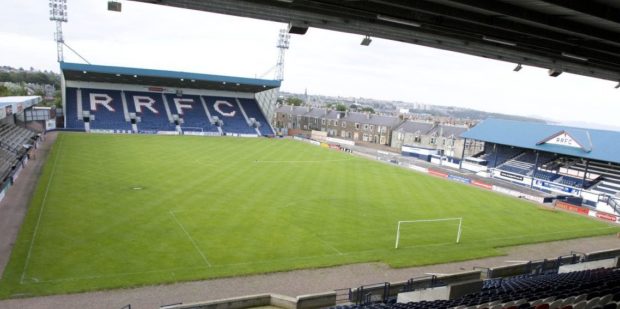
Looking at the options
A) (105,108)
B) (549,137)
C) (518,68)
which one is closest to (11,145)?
(105,108)

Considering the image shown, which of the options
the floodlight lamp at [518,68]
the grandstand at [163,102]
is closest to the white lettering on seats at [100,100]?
the grandstand at [163,102]

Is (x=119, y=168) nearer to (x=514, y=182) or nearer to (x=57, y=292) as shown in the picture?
(x=57, y=292)

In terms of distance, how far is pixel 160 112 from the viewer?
66.6 m

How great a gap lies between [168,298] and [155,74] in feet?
171

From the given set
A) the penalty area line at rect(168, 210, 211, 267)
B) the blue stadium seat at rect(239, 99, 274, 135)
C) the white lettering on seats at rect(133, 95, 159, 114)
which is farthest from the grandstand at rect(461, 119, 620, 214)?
the white lettering on seats at rect(133, 95, 159, 114)

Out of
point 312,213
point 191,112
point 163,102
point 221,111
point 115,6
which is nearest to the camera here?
point 115,6

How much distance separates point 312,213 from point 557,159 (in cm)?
3569

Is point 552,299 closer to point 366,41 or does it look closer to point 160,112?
point 366,41

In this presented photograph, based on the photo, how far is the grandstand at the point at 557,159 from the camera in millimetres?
40375

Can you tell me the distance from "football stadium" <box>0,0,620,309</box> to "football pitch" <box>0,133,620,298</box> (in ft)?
0.39

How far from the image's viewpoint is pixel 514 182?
47562 mm

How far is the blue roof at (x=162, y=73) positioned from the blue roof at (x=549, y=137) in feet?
112

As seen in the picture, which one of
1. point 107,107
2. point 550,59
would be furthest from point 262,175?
point 107,107

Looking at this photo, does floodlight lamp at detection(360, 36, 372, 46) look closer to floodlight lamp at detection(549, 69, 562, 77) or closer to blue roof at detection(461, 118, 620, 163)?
floodlight lamp at detection(549, 69, 562, 77)
